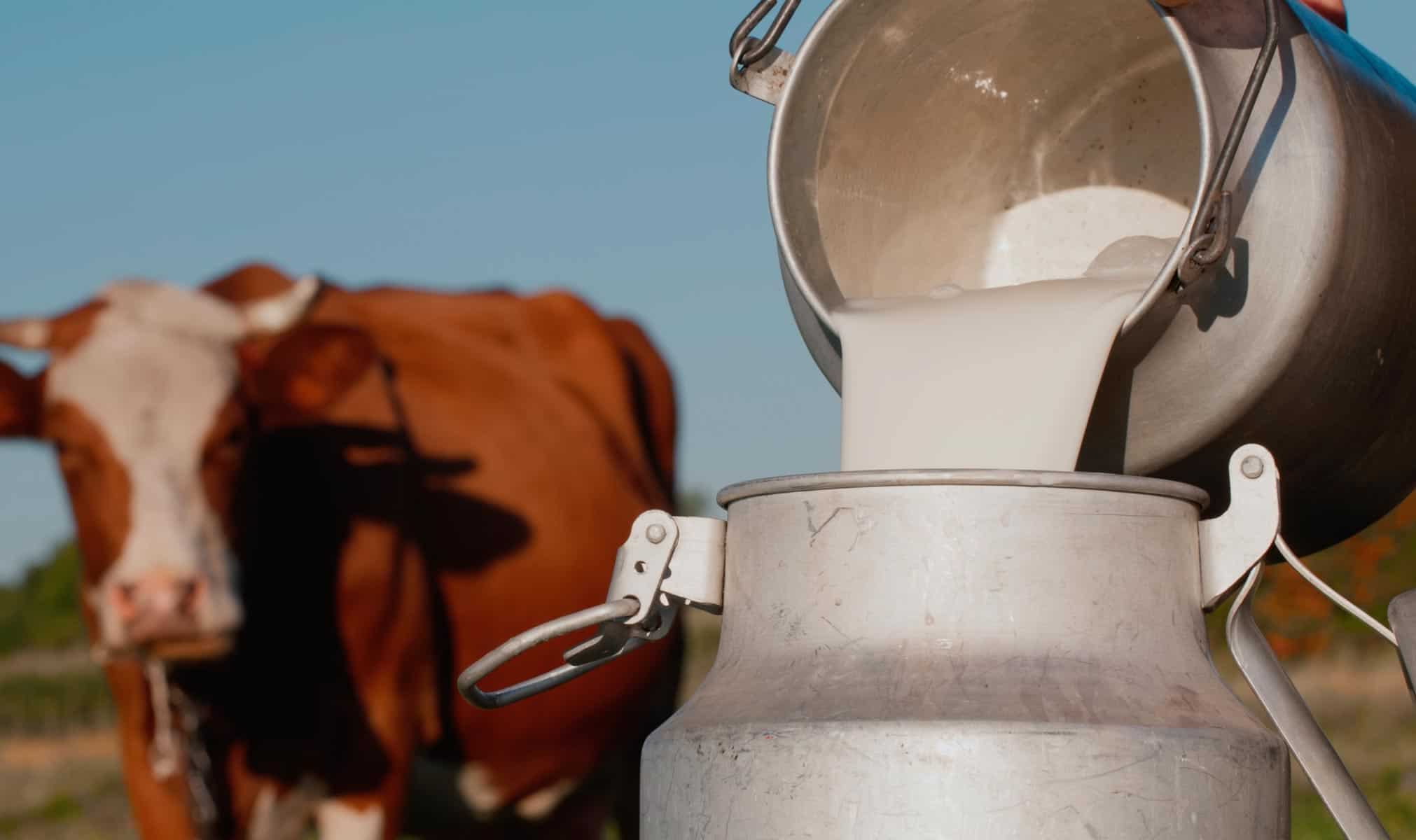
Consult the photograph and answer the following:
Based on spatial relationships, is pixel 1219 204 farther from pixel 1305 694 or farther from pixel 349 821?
pixel 1305 694

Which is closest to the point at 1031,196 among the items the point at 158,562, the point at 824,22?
the point at 824,22

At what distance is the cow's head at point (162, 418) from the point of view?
3092 millimetres

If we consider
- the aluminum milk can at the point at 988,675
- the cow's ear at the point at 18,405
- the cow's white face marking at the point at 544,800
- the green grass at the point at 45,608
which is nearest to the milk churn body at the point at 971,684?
the aluminum milk can at the point at 988,675

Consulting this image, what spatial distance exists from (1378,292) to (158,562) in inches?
85.7

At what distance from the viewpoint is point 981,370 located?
4.77 ft

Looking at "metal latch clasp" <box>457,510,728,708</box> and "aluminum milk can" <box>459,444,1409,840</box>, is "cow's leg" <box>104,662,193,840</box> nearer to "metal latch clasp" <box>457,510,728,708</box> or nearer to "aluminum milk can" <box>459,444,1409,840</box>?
"metal latch clasp" <box>457,510,728,708</box>

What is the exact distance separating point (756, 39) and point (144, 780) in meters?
2.28

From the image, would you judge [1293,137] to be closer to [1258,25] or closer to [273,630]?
[1258,25]

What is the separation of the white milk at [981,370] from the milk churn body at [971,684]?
0.26 feet

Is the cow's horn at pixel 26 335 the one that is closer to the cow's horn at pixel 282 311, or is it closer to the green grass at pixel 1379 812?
the cow's horn at pixel 282 311

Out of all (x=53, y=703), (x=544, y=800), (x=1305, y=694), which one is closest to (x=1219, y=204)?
(x=544, y=800)

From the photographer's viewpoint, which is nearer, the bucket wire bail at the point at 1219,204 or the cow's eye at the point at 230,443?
the bucket wire bail at the point at 1219,204

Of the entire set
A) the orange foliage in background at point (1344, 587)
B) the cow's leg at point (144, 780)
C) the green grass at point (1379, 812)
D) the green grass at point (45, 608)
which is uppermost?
the cow's leg at point (144, 780)

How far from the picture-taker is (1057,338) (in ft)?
4.71
